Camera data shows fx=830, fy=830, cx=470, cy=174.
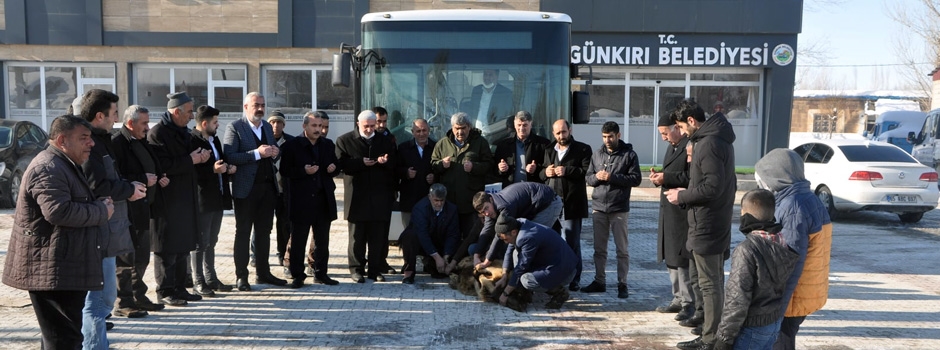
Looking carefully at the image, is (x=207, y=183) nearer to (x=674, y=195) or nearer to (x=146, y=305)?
(x=146, y=305)

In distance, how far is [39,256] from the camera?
469 centimetres

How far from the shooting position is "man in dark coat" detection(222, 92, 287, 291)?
798 centimetres

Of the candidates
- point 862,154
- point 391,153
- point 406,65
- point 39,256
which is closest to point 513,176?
point 391,153

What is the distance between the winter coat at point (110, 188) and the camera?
5.40 meters

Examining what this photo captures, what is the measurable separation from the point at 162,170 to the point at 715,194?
14.8ft

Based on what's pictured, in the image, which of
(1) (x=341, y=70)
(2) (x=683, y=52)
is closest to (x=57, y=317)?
(1) (x=341, y=70)

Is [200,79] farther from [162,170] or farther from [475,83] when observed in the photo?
[162,170]

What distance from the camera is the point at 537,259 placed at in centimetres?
751

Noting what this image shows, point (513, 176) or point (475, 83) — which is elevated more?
point (475, 83)

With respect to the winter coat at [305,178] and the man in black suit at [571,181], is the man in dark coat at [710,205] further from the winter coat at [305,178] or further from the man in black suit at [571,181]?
the winter coat at [305,178]

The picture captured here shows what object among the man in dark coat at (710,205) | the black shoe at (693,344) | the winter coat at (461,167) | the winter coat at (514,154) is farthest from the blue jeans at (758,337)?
the winter coat at (461,167)

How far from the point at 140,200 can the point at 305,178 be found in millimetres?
1868

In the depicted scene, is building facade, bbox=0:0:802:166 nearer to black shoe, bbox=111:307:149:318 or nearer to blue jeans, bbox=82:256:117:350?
black shoe, bbox=111:307:149:318

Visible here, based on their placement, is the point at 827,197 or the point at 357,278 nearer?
the point at 357,278
